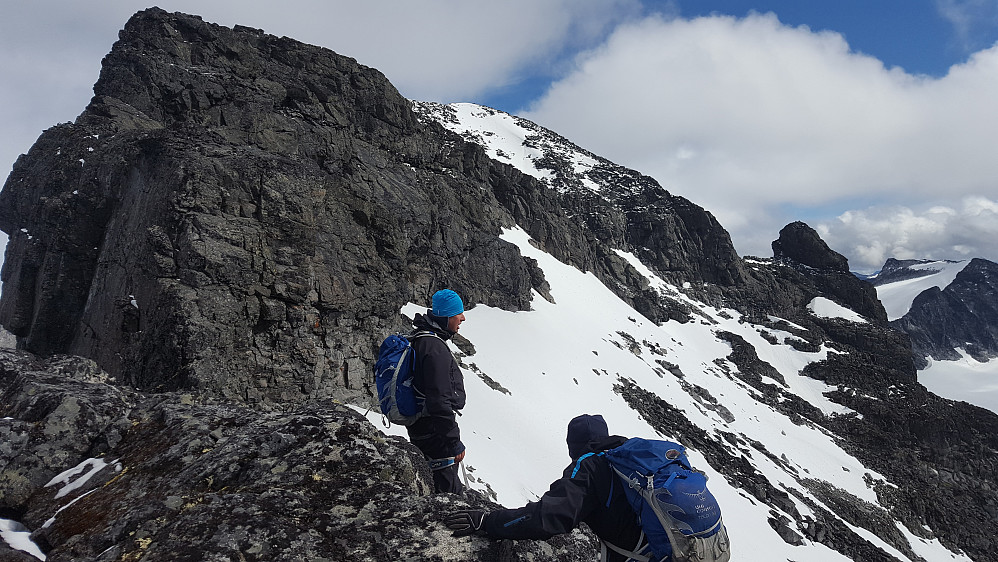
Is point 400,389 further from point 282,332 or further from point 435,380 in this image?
point 282,332

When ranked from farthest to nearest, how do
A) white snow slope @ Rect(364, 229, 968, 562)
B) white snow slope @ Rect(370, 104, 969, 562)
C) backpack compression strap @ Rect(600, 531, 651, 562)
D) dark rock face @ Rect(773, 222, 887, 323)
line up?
dark rock face @ Rect(773, 222, 887, 323), white snow slope @ Rect(370, 104, 969, 562), white snow slope @ Rect(364, 229, 968, 562), backpack compression strap @ Rect(600, 531, 651, 562)

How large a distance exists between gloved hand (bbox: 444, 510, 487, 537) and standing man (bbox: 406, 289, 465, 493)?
165 cm

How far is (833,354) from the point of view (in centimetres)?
6862

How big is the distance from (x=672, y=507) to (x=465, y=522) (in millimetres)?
1503

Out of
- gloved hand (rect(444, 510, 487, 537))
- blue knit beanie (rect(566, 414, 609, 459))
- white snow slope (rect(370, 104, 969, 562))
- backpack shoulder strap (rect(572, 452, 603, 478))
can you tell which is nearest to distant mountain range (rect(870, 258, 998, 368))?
white snow slope (rect(370, 104, 969, 562))

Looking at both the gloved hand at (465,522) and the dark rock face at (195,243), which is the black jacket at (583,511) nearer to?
the gloved hand at (465,522)

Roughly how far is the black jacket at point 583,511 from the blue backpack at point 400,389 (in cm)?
204

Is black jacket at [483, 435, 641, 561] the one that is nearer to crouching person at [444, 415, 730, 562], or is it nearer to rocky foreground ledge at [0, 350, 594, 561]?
crouching person at [444, 415, 730, 562]

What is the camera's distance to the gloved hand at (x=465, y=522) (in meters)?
3.44

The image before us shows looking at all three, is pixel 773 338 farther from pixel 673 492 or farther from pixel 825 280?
pixel 673 492

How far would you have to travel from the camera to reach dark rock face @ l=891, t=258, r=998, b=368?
159m

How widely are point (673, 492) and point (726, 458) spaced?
121ft

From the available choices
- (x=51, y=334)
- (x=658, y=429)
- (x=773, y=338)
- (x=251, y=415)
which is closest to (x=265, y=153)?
(x=51, y=334)

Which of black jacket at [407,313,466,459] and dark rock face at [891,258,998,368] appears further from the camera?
dark rock face at [891,258,998,368]
